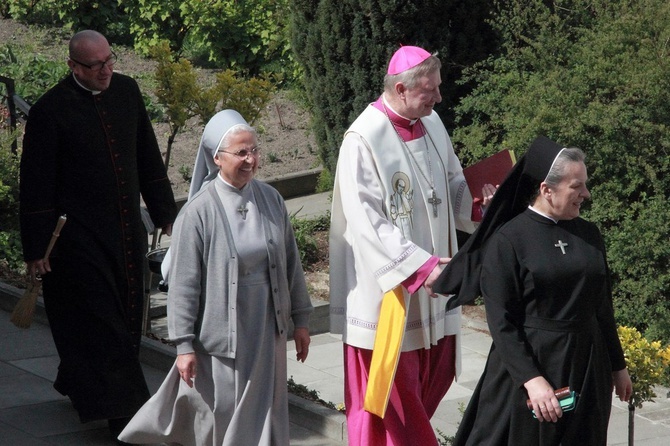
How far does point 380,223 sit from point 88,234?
1683 millimetres

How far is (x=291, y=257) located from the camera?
5.52 m

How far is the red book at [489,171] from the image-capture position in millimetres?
5953

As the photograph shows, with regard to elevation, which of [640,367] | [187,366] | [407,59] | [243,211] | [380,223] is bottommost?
[640,367]

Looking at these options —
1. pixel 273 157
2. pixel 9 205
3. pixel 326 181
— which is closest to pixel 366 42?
pixel 326 181

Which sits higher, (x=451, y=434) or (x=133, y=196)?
(x=133, y=196)

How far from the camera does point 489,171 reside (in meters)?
6.03

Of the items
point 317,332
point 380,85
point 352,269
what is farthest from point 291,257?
point 380,85

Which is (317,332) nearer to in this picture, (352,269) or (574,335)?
(352,269)

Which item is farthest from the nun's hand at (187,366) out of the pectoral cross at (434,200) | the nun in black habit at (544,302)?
the pectoral cross at (434,200)

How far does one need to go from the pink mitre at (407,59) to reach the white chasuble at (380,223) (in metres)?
0.28

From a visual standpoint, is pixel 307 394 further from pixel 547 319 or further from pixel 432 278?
pixel 547 319

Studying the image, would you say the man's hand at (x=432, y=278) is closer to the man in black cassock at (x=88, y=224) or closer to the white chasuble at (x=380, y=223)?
the white chasuble at (x=380, y=223)

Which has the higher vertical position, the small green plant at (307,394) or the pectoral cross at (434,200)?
the pectoral cross at (434,200)

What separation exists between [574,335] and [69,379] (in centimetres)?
291
